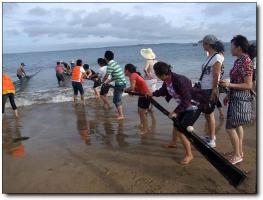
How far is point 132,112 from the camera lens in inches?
365

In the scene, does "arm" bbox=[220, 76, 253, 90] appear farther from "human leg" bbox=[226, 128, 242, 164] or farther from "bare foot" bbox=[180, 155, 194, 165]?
"bare foot" bbox=[180, 155, 194, 165]

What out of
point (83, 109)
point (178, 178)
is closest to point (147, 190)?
point (178, 178)

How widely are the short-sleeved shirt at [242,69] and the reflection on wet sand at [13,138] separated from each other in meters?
3.86

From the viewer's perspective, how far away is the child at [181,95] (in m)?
4.63

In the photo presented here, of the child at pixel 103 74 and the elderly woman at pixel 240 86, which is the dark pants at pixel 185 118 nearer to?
the elderly woman at pixel 240 86

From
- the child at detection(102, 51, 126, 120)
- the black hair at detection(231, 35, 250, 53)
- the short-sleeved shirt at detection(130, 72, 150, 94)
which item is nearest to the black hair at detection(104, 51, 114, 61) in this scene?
the child at detection(102, 51, 126, 120)

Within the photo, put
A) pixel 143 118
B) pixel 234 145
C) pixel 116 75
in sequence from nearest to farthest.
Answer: pixel 234 145
pixel 143 118
pixel 116 75

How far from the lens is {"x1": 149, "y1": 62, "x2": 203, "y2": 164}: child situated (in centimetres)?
463

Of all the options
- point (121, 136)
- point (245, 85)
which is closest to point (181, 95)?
point (245, 85)

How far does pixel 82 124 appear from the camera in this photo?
8203 mm

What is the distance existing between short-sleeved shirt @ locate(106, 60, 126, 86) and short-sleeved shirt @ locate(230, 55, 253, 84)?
13.5 feet

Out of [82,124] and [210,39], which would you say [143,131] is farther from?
[210,39]

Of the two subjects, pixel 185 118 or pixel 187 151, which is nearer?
pixel 185 118

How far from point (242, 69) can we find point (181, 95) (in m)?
0.89
